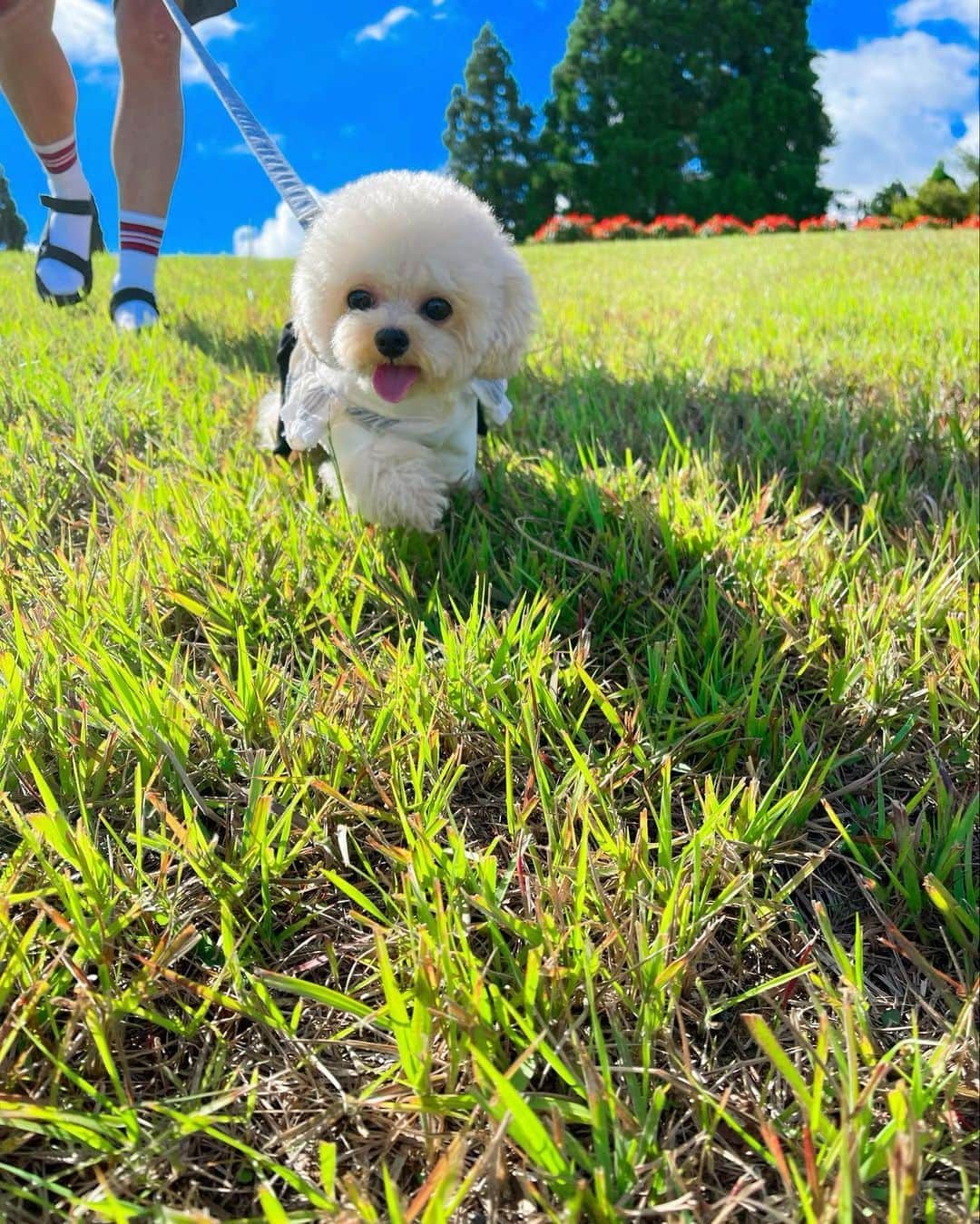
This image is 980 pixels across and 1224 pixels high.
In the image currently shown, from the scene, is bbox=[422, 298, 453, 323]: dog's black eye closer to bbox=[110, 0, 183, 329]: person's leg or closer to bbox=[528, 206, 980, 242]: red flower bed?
bbox=[110, 0, 183, 329]: person's leg

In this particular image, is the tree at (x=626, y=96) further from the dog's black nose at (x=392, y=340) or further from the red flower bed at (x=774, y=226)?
the dog's black nose at (x=392, y=340)

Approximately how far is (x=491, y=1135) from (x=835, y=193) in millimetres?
36715

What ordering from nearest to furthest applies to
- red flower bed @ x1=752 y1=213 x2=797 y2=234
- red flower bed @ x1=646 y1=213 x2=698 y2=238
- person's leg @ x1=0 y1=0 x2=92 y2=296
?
person's leg @ x1=0 y1=0 x2=92 y2=296 → red flower bed @ x1=752 y1=213 x2=797 y2=234 → red flower bed @ x1=646 y1=213 x2=698 y2=238

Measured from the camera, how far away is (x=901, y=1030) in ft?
3.03

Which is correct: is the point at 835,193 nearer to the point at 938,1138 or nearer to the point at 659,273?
the point at 659,273

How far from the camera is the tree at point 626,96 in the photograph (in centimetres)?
3036

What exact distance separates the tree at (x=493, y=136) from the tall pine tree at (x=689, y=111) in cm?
120

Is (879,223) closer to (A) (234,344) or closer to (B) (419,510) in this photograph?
(A) (234,344)

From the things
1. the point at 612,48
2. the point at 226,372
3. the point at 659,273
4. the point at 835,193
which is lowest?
the point at 226,372

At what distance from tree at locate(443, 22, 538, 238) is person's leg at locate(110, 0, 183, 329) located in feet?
92.3

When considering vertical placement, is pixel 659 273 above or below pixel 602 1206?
above

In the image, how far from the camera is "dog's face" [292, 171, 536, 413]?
5.91 ft

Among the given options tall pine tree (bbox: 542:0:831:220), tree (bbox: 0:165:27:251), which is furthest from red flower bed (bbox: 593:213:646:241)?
tree (bbox: 0:165:27:251)

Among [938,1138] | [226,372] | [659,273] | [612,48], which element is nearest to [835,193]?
[612,48]
